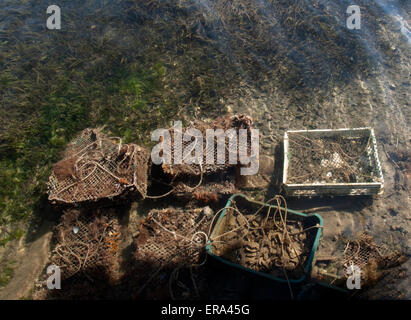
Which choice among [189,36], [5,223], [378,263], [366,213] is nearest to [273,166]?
[366,213]

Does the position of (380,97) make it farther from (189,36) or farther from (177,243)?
(177,243)

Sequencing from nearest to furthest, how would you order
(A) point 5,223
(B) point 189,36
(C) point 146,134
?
(A) point 5,223, (C) point 146,134, (B) point 189,36

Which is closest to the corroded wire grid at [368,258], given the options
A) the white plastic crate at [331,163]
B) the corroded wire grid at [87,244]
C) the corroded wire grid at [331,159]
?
the white plastic crate at [331,163]

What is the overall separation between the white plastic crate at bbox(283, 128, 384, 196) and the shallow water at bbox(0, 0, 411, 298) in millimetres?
456

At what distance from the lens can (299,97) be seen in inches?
230

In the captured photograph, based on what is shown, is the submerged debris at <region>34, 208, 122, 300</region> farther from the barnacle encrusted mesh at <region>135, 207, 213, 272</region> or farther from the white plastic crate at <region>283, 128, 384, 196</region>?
the white plastic crate at <region>283, 128, 384, 196</region>

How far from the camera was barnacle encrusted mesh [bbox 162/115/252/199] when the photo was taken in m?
4.24

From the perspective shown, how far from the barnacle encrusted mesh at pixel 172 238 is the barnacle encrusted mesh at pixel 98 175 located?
1.51 ft

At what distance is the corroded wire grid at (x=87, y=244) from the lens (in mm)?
3771

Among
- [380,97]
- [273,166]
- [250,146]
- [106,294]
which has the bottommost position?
[106,294]

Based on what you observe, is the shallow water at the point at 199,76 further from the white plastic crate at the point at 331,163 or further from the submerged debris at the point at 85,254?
the submerged debris at the point at 85,254

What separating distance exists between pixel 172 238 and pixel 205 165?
1.10 m

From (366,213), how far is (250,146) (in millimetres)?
2028

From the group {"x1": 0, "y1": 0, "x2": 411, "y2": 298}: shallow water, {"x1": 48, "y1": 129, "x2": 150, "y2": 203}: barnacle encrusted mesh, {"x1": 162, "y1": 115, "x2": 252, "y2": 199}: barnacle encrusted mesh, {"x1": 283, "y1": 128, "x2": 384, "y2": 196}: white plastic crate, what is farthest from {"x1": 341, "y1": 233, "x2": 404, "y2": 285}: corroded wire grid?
{"x1": 48, "y1": 129, "x2": 150, "y2": 203}: barnacle encrusted mesh
